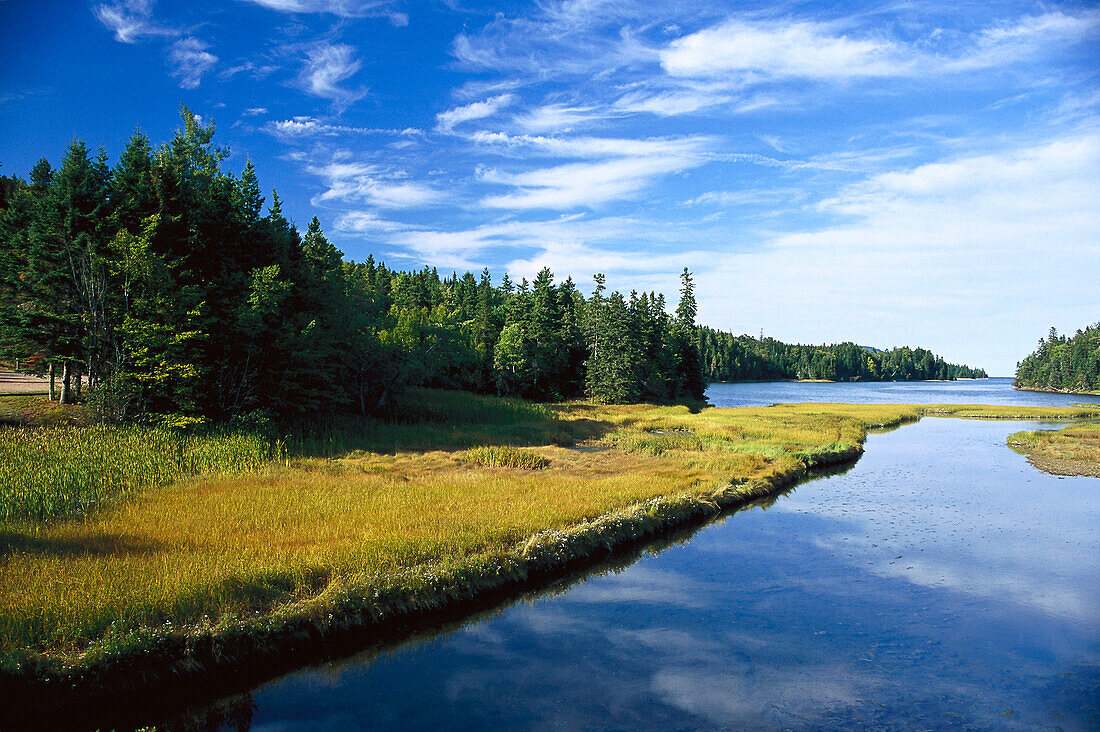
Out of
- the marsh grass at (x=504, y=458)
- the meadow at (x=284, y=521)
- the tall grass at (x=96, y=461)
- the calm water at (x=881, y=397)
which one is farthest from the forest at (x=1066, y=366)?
the tall grass at (x=96, y=461)

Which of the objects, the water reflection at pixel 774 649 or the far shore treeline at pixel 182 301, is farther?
the far shore treeline at pixel 182 301

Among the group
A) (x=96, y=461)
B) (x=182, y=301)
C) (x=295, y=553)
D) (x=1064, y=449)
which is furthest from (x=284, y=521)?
(x=1064, y=449)

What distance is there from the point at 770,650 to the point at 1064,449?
41607 millimetres

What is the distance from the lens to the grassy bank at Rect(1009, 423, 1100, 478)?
33.2m

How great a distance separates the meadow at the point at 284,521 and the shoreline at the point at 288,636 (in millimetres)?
51

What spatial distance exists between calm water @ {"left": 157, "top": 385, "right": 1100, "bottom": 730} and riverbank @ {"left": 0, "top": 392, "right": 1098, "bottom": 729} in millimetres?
996

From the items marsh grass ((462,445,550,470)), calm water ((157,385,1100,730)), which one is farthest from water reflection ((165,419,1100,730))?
marsh grass ((462,445,550,470))

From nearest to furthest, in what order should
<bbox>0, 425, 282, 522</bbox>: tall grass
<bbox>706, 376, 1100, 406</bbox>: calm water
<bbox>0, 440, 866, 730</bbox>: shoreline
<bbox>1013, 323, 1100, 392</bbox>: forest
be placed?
<bbox>0, 440, 866, 730</bbox>: shoreline < <bbox>0, 425, 282, 522</bbox>: tall grass < <bbox>706, 376, 1100, 406</bbox>: calm water < <bbox>1013, 323, 1100, 392</bbox>: forest

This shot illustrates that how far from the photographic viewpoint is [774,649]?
11.6m

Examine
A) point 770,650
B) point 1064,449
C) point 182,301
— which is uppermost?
point 182,301

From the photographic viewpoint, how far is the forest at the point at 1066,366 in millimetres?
147875

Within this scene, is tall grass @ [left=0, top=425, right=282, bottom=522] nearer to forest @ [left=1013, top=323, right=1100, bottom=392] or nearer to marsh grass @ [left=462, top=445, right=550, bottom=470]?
marsh grass @ [left=462, top=445, right=550, bottom=470]

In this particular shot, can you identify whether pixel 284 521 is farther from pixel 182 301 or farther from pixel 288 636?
pixel 182 301

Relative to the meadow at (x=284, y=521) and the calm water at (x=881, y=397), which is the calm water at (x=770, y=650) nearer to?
the meadow at (x=284, y=521)
